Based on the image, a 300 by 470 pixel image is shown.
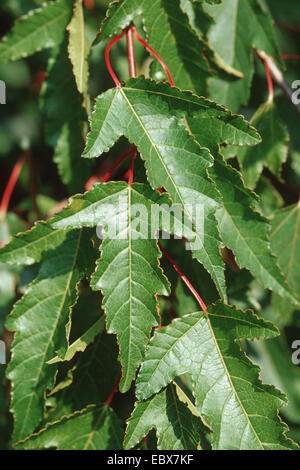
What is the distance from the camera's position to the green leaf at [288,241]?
3.94 feet

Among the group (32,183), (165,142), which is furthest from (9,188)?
(165,142)

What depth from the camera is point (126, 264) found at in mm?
800

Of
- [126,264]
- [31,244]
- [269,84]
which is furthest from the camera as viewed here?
[269,84]

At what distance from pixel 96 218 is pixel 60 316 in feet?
0.72

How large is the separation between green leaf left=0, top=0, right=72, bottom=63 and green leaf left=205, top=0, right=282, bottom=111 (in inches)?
13.4

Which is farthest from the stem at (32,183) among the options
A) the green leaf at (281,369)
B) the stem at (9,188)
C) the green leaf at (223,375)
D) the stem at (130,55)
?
the green leaf at (281,369)

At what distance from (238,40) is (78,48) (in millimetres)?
422

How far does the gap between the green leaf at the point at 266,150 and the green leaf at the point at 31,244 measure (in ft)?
1.50

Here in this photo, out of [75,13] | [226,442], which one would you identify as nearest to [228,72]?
[75,13]

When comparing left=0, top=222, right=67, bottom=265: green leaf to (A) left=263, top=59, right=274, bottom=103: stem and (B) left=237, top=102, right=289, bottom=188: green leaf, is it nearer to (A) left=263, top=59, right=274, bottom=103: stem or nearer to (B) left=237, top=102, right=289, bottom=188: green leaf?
(B) left=237, top=102, right=289, bottom=188: green leaf

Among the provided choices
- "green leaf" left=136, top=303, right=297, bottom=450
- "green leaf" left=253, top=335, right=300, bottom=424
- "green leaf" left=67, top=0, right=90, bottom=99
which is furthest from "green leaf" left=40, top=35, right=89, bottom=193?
"green leaf" left=253, top=335, right=300, bottom=424

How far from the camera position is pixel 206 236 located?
79 centimetres

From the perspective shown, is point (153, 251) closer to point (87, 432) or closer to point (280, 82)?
point (87, 432)

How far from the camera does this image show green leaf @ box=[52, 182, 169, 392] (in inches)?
30.4
